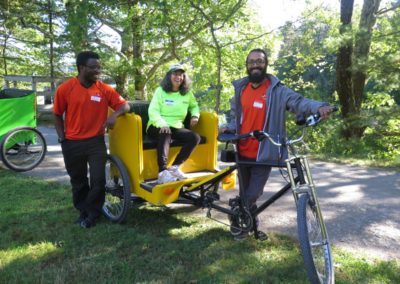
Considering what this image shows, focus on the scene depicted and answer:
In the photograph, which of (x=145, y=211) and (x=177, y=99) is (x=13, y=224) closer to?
(x=145, y=211)

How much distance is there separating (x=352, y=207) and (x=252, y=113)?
2.11 m

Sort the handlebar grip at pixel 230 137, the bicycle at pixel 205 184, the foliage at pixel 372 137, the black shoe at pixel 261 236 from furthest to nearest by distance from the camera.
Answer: the foliage at pixel 372 137
the black shoe at pixel 261 236
the handlebar grip at pixel 230 137
the bicycle at pixel 205 184

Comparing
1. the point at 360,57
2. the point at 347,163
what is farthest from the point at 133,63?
the point at 347,163

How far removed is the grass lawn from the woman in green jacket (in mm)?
701

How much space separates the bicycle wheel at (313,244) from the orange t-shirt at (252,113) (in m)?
0.90

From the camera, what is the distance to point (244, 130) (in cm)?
383

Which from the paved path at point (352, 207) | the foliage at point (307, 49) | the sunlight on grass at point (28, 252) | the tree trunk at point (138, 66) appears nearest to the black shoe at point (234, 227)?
the paved path at point (352, 207)

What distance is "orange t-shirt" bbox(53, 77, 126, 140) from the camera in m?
4.15

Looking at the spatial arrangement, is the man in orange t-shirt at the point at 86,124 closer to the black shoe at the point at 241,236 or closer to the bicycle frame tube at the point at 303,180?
the black shoe at the point at 241,236

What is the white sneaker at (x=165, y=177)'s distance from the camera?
13.8 ft

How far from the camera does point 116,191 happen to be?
455 cm

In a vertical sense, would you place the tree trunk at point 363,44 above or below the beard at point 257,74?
above

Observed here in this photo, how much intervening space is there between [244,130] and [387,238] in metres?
1.75

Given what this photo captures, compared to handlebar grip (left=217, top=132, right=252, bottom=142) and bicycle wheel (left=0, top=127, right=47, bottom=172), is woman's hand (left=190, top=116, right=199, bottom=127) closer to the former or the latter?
Answer: handlebar grip (left=217, top=132, right=252, bottom=142)
